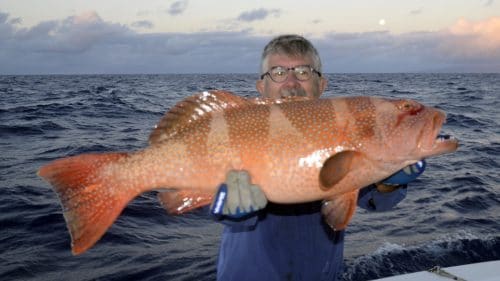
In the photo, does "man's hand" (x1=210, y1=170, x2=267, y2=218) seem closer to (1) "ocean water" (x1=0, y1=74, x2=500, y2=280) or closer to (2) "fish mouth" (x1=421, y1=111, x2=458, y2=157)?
(2) "fish mouth" (x1=421, y1=111, x2=458, y2=157)

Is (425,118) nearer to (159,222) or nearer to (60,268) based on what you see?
(60,268)

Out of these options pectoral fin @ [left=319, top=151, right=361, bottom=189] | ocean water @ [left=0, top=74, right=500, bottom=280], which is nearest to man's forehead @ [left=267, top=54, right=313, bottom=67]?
pectoral fin @ [left=319, top=151, right=361, bottom=189]

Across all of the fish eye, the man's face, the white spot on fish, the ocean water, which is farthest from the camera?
the ocean water

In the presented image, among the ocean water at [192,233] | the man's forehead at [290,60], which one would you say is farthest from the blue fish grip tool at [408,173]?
the ocean water at [192,233]

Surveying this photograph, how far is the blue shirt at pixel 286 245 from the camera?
3.73 metres

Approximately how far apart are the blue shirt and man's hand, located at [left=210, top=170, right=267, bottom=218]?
0.68m

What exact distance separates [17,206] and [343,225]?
750cm

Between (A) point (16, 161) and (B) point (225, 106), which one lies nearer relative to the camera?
(B) point (225, 106)

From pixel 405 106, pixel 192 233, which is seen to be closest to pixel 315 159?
pixel 405 106

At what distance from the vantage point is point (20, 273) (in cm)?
626

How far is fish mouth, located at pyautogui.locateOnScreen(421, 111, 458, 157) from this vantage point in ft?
9.88

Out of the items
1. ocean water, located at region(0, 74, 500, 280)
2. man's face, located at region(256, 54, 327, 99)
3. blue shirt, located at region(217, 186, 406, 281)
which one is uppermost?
man's face, located at region(256, 54, 327, 99)

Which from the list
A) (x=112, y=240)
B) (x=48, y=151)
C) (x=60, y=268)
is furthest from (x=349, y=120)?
(x=48, y=151)

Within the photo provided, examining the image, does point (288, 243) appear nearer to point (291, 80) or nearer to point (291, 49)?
point (291, 80)
